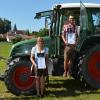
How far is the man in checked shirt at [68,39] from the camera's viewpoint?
1145 centimetres

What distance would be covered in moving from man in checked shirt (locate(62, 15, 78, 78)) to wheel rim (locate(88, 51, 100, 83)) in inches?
A: 23.5

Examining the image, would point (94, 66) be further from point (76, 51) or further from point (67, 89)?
point (67, 89)

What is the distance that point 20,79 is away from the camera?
11266 millimetres

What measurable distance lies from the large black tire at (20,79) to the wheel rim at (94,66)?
5.55ft

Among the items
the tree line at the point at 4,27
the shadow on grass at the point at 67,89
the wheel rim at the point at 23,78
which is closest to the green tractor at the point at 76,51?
the wheel rim at the point at 23,78

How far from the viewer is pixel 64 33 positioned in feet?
37.9

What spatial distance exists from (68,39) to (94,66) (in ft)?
3.54

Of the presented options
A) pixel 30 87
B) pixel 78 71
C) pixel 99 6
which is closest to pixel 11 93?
pixel 30 87

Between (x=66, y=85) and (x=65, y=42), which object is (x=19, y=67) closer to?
(x=65, y=42)

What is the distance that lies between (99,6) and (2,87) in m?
3.92

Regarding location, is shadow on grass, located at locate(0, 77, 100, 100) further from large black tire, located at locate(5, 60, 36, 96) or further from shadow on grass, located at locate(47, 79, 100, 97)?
large black tire, located at locate(5, 60, 36, 96)

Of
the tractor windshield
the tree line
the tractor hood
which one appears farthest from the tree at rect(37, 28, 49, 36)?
the tree line

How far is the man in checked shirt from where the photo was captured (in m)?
11.4

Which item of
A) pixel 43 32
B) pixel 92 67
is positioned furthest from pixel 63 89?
pixel 43 32
